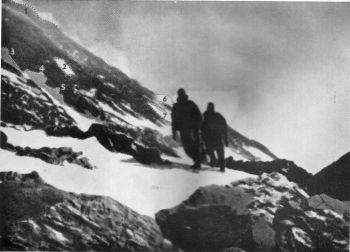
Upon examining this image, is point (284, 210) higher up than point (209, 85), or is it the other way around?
point (209, 85)

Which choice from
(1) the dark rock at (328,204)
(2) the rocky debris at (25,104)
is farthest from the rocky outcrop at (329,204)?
(2) the rocky debris at (25,104)

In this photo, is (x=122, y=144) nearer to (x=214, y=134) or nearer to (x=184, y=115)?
(x=184, y=115)

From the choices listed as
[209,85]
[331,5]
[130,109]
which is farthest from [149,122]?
[331,5]

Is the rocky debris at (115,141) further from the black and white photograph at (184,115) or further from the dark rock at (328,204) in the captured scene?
the dark rock at (328,204)

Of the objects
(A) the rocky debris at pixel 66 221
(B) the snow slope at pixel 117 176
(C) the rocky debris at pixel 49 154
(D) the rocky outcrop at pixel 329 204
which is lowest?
(A) the rocky debris at pixel 66 221

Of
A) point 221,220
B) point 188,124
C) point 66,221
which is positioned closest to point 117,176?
point 66,221

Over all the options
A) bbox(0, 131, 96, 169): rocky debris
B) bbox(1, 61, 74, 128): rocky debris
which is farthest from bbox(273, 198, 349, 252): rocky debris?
bbox(1, 61, 74, 128): rocky debris

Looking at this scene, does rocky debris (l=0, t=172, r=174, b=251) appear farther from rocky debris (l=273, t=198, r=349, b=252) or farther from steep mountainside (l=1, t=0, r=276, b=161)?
rocky debris (l=273, t=198, r=349, b=252)

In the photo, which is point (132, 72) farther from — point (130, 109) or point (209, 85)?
point (209, 85)
